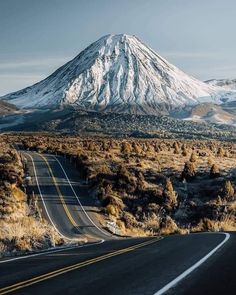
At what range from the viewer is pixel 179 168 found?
71562mm

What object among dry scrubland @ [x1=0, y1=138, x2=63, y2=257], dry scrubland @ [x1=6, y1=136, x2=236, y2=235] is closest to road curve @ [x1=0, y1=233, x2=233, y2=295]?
dry scrubland @ [x1=0, y1=138, x2=63, y2=257]

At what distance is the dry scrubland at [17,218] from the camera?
20.5 meters

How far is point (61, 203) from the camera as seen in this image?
180 feet

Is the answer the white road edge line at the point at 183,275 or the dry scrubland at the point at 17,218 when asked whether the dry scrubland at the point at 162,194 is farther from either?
the white road edge line at the point at 183,275

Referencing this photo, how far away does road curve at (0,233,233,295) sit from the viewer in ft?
31.3

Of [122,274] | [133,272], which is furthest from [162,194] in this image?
[122,274]

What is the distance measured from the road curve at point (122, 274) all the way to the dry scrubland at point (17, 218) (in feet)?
17.5

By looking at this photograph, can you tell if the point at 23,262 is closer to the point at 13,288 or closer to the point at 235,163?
the point at 13,288

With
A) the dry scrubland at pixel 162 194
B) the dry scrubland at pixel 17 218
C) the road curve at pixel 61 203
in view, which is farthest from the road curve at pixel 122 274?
the dry scrubland at pixel 162 194

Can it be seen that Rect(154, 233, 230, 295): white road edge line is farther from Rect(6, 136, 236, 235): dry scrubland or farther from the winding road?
Rect(6, 136, 236, 235): dry scrubland

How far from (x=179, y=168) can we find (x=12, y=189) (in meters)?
25.2

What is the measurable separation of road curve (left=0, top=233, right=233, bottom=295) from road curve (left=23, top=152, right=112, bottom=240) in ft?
82.6

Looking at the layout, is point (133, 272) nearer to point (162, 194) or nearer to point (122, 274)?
point (122, 274)

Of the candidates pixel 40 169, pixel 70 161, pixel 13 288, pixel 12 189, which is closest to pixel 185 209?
pixel 12 189
